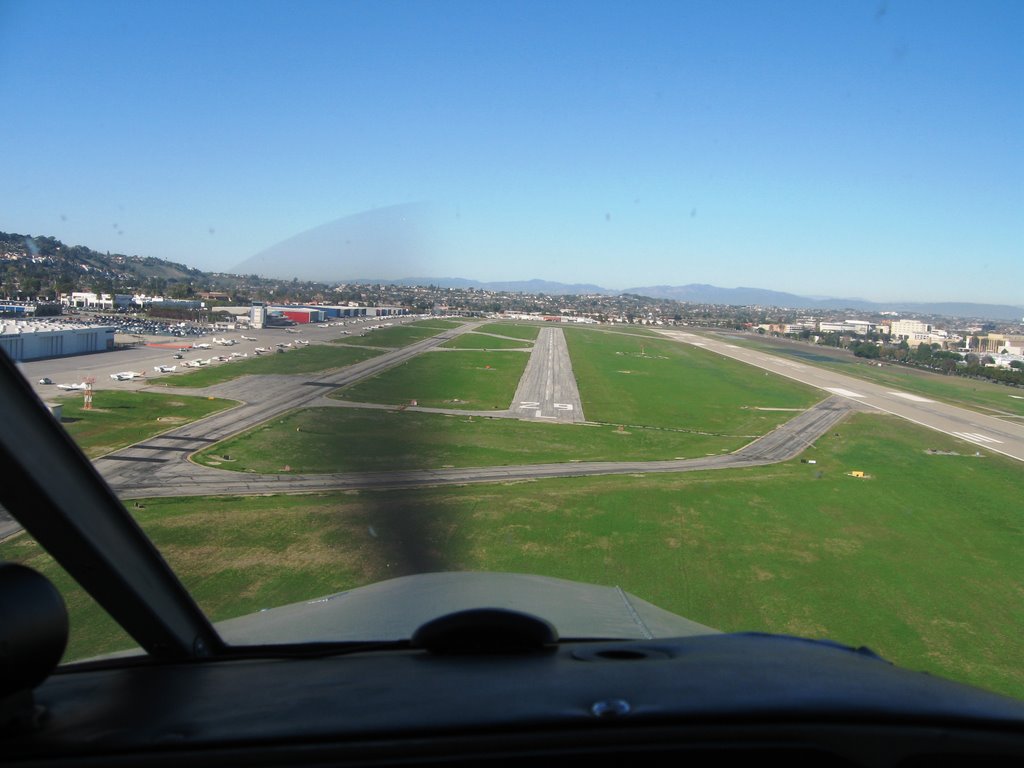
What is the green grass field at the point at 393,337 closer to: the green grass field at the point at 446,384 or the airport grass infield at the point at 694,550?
Answer: the green grass field at the point at 446,384

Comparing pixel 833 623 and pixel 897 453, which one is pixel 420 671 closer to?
pixel 833 623

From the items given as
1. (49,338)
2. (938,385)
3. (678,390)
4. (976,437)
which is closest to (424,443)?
(49,338)

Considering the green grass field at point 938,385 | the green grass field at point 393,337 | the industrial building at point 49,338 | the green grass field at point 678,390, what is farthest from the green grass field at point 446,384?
the green grass field at point 938,385

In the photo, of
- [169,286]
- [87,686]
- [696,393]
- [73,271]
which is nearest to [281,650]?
[87,686]

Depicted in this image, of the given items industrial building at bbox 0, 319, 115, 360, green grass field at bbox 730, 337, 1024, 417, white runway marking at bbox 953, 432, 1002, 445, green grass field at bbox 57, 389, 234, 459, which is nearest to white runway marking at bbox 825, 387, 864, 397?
green grass field at bbox 730, 337, 1024, 417

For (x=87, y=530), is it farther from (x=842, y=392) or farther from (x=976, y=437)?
(x=842, y=392)

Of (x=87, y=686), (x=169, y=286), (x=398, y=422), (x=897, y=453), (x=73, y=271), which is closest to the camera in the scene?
(x=87, y=686)
